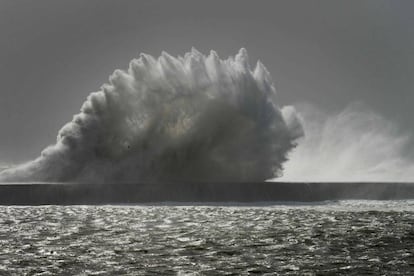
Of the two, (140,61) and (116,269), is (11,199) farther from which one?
(116,269)

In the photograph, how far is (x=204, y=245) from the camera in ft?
30.0

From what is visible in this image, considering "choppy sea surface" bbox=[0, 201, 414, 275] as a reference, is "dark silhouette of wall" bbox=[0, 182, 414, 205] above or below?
above

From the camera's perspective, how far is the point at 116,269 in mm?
7152

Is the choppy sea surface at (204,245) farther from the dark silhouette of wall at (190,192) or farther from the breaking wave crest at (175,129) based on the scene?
the breaking wave crest at (175,129)

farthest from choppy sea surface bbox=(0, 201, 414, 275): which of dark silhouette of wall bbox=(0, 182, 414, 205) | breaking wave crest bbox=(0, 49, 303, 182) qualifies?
breaking wave crest bbox=(0, 49, 303, 182)

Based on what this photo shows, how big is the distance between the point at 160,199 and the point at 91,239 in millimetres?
11060

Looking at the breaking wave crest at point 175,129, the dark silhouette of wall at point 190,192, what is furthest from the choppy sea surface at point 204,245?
the breaking wave crest at point 175,129

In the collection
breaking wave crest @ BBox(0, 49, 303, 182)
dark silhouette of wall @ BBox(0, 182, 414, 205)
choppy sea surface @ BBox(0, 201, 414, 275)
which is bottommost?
choppy sea surface @ BBox(0, 201, 414, 275)

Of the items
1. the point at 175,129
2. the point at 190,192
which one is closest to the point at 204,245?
the point at 190,192

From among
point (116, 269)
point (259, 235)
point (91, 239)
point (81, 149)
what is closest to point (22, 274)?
point (116, 269)

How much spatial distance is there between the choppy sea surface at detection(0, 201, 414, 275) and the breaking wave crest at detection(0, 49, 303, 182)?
12.6 metres

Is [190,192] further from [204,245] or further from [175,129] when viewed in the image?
[204,245]

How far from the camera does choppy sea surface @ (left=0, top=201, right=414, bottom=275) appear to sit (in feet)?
23.8

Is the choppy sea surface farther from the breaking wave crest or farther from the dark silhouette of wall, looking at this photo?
the breaking wave crest
